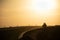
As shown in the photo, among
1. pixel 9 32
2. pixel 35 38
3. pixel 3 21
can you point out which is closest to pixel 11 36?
pixel 9 32

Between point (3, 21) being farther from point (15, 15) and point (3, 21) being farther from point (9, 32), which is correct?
point (9, 32)

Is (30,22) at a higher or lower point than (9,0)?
lower

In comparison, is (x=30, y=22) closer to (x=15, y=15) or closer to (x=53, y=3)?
(x=15, y=15)

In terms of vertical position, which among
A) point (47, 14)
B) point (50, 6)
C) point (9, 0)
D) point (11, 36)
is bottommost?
point (11, 36)

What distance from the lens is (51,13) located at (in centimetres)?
180

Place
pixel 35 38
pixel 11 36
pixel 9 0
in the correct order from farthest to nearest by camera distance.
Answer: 1. pixel 9 0
2. pixel 11 36
3. pixel 35 38

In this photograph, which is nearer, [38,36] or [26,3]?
[38,36]

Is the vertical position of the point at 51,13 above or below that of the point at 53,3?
below

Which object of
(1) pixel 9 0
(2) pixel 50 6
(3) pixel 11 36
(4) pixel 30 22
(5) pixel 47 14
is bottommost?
(3) pixel 11 36

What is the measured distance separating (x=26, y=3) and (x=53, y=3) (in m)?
0.43

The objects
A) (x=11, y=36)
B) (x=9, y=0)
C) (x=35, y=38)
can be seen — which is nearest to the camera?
(x=35, y=38)

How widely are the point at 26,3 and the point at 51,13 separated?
1.41 ft

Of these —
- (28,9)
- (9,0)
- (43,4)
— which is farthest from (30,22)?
(9,0)

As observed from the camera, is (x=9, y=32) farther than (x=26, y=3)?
No
